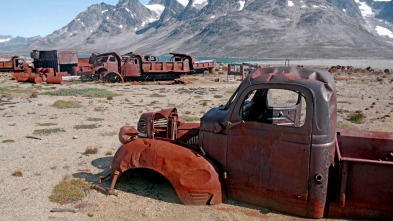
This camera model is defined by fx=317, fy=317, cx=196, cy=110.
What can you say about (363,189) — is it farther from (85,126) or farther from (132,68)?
(132,68)

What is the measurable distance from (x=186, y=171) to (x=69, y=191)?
2040 mm

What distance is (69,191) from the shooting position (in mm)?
5113

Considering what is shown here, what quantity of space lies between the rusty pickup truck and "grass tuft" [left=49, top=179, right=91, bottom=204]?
0.54 meters

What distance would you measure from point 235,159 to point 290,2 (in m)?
189

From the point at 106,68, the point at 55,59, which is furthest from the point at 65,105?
the point at 55,59

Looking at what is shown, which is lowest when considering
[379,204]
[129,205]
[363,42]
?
[129,205]

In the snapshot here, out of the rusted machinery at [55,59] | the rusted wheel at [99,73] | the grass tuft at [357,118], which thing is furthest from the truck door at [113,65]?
the grass tuft at [357,118]

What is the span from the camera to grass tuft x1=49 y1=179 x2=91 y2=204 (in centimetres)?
490

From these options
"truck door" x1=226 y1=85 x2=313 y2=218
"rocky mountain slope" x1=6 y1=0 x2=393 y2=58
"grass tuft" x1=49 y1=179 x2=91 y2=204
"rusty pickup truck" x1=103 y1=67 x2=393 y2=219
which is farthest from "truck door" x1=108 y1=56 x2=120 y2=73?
"rocky mountain slope" x1=6 y1=0 x2=393 y2=58

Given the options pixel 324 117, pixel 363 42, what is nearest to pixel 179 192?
pixel 324 117

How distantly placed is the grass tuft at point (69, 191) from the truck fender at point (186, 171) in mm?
1088

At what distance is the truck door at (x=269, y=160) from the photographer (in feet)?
12.9

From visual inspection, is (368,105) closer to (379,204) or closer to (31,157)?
(379,204)

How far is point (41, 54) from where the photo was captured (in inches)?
1143
